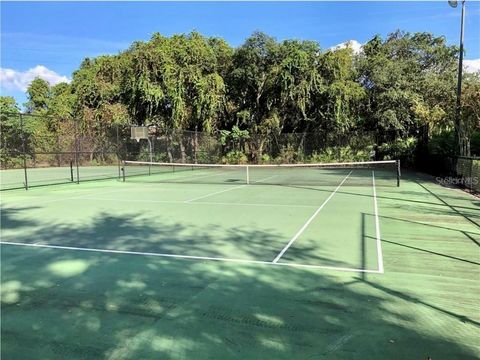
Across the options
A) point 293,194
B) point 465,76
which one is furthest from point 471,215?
point 465,76

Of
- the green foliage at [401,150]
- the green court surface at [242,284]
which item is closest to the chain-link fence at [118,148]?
the green foliage at [401,150]

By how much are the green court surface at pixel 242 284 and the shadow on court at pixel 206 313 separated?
0.02 metres

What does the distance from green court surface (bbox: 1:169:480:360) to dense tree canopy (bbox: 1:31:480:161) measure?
20215mm

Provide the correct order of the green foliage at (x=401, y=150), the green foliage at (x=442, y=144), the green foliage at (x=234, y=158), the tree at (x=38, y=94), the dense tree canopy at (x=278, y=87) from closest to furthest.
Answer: the green foliage at (x=442, y=144) → the green foliage at (x=401, y=150) → the dense tree canopy at (x=278, y=87) → the green foliage at (x=234, y=158) → the tree at (x=38, y=94)

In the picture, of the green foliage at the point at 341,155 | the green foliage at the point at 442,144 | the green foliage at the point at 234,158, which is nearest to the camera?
the green foliage at the point at 442,144

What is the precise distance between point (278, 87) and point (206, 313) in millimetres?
27821

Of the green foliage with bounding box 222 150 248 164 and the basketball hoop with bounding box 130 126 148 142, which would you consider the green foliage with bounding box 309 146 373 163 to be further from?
the basketball hoop with bounding box 130 126 148 142

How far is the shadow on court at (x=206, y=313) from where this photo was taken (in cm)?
358

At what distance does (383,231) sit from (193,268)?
4.08m

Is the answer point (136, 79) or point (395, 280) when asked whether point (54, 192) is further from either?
point (136, 79)

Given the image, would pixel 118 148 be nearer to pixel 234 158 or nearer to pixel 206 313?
pixel 234 158

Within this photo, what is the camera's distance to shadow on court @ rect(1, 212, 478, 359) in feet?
11.8

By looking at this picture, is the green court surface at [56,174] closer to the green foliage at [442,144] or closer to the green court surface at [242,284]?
the green court surface at [242,284]

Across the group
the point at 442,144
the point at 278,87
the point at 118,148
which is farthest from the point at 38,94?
the point at 442,144
